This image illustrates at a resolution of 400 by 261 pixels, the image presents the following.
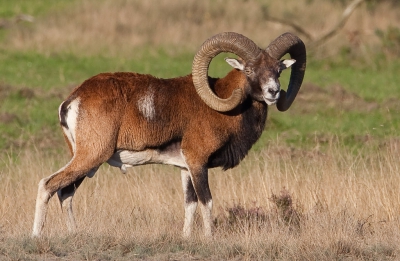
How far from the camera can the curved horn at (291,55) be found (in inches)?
460

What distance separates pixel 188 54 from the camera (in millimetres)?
29625

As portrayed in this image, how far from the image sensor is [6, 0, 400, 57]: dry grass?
30.0 m

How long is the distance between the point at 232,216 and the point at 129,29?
21248 mm

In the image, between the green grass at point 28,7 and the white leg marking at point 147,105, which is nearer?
the white leg marking at point 147,105

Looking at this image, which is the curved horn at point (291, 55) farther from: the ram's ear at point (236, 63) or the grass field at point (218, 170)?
the grass field at point (218, 170)

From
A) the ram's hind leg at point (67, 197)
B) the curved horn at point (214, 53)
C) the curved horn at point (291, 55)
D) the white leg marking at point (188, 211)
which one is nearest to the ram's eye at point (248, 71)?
the curved horn at point (214, 53)

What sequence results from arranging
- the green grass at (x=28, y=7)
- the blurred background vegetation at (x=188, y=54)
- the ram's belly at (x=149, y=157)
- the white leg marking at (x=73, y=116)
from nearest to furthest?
the white leg marking at (x=73, y=116), the ram's belly at (x=149, y=157), the blurred background vegetation at (x=188, y=54), the green grass at (x=28, y=7)

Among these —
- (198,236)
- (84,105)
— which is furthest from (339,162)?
(84,105)

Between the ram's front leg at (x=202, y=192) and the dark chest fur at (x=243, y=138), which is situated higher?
the dark chest fur at (x=243, y=138)

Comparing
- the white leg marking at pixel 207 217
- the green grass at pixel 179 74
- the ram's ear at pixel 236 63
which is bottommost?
the white leg marking at pixel 207 217

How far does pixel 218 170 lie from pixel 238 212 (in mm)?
2579

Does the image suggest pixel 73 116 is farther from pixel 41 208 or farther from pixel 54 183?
pixel 41 208

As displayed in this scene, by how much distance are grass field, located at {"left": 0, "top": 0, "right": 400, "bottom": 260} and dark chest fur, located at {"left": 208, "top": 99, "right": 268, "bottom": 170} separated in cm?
82

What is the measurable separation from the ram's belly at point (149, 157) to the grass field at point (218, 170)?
2.54 ft
